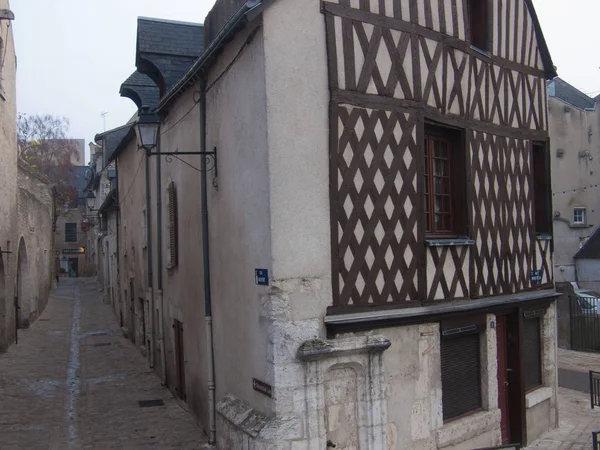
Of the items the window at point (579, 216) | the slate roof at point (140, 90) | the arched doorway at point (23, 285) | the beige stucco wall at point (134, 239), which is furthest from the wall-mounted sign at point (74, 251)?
the slate roof at point (140, 90)

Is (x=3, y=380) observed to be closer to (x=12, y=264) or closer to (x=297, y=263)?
(x=12, y=264)

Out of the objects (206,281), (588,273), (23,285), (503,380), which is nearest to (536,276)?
(503,380)

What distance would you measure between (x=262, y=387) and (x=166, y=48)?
6.65m

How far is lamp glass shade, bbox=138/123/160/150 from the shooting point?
883cm

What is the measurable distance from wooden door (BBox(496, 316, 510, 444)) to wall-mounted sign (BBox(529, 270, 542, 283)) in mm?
873

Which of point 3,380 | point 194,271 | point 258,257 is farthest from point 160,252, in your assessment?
point 258,257

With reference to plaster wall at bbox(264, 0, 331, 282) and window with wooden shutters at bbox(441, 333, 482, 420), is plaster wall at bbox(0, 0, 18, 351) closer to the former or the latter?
plaster wall at bbox(264, 0, 331, 282)

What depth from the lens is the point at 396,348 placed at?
6328 mm

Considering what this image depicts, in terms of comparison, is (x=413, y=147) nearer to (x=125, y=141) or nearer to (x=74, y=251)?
(x=125, y=141)

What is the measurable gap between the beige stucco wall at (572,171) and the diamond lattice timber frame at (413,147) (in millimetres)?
20204

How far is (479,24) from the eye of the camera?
8094mm

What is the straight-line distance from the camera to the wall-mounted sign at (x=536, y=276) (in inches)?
344

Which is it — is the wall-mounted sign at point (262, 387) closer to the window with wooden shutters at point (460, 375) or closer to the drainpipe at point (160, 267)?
the window with wooden shutters at point (460, 375)

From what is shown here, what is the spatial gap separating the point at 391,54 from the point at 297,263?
2.54 m
